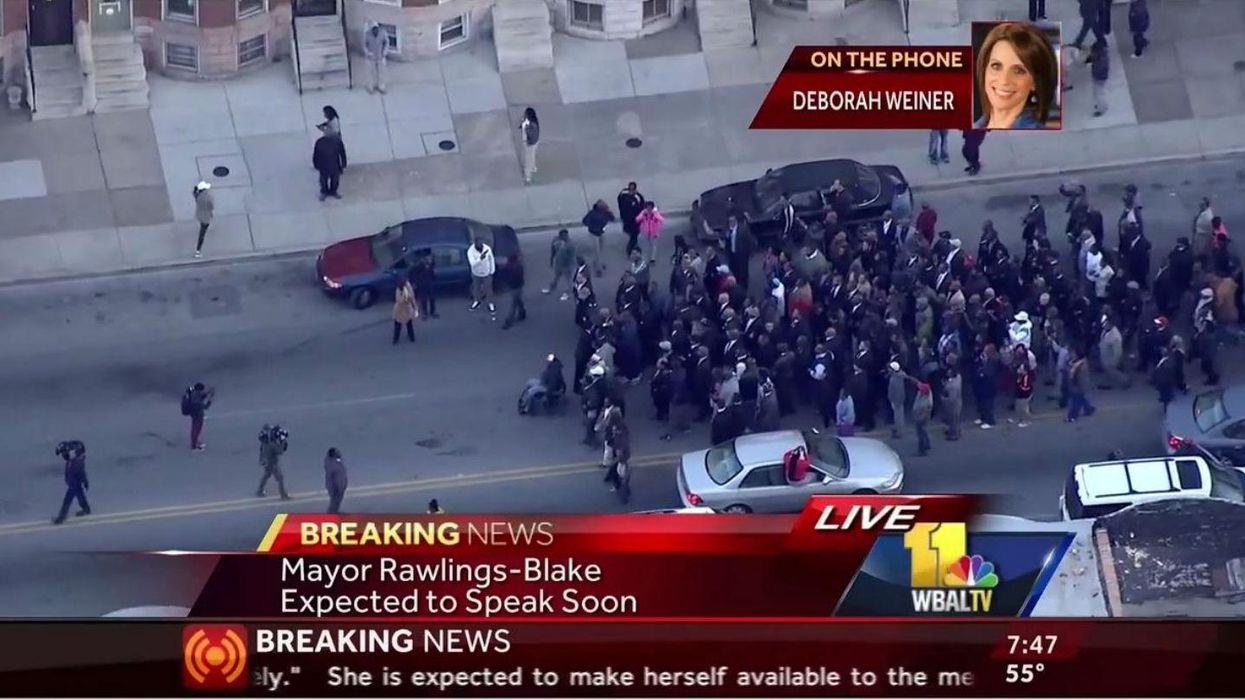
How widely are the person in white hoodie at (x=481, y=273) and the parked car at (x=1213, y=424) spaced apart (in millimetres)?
10592

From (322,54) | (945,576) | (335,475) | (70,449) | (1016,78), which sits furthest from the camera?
(322,54)

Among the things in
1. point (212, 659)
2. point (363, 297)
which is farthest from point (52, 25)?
point (212, 659)

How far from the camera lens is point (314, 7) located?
172 ft

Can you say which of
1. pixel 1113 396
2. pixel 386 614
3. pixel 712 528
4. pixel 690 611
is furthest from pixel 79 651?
pixel 1113 396

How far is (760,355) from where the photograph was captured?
44.5m

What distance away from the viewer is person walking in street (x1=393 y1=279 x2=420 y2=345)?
46.7m

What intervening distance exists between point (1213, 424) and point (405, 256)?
1263 centimetres

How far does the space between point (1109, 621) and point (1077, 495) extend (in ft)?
35.8

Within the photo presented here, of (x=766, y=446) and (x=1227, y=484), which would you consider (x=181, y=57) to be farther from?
(x=1227, y=484)

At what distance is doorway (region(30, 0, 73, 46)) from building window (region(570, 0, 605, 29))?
8598 mm

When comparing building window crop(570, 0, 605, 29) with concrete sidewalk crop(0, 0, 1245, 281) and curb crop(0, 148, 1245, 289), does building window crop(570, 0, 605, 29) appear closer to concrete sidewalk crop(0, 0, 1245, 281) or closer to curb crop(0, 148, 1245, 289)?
concrete sidewalk crop(0, 0, 1245, 281)

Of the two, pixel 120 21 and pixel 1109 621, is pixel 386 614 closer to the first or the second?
pixel 1109 621

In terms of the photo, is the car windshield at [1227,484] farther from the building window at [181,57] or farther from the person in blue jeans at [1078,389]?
the building window at [181,57]

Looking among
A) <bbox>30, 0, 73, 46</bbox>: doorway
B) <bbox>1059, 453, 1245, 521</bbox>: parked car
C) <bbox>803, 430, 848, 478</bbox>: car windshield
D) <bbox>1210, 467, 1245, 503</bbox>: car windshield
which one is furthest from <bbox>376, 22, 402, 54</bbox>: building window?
<bbox>1210, 467, 1245, 503</bbox>: car windshield
